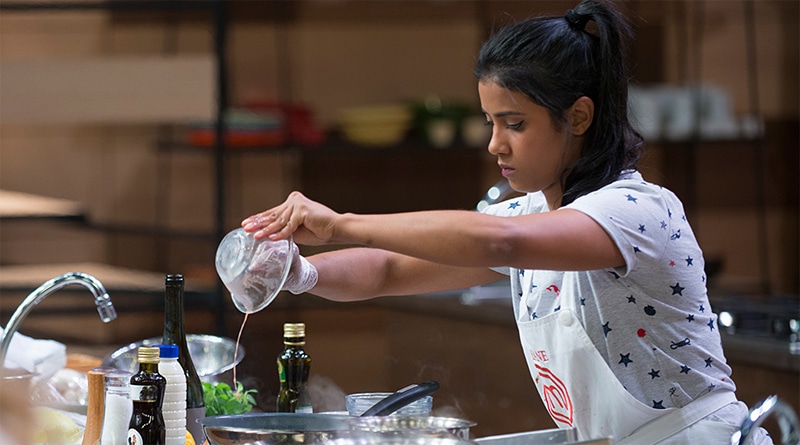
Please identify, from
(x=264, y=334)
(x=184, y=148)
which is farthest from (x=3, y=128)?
(x=264, y=334)

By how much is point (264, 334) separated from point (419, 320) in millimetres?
1290

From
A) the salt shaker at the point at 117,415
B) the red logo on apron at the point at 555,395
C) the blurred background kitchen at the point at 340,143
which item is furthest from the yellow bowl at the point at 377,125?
the salt shaker at the point at 117,415

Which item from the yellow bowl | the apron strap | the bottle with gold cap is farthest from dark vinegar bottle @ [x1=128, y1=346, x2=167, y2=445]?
the yellow bowl

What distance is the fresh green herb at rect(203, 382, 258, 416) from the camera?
1472 millimetres

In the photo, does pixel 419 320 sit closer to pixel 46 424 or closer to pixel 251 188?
pixel 251 188

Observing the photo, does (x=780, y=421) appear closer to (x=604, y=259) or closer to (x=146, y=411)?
(x=604, y=259)

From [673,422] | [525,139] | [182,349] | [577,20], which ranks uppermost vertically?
[577,20]

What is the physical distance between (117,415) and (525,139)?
584 millimetres

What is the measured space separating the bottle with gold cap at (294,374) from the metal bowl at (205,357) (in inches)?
7.2

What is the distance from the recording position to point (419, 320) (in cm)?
329

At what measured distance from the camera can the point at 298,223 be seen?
1.19 meters

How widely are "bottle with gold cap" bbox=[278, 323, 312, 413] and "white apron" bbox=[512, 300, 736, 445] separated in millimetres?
324

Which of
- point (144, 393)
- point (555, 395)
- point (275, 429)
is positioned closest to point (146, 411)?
point (144, 393)

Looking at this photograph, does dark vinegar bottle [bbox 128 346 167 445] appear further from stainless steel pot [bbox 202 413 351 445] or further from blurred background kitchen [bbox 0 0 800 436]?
blurred background kitchen [bbox 0 0 800 436]
